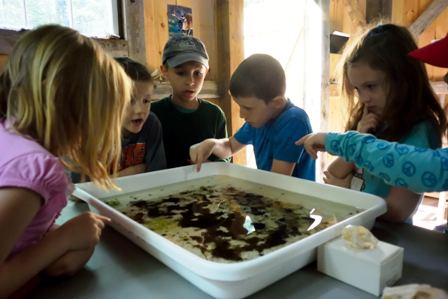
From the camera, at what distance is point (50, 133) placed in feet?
1.95

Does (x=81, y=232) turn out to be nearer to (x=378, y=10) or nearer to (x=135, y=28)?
(x=135, y=28)

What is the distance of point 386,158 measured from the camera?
0.71 m

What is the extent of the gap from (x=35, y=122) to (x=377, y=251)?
60 cm

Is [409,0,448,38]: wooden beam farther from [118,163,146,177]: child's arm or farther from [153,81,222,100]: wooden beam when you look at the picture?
[118,163,146,177]: child's arm

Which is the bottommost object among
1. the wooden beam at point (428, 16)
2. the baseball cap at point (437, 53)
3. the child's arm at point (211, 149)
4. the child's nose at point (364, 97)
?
the child's arm at point (211, 149)

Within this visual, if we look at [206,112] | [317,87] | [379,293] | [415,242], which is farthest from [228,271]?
[317,87]

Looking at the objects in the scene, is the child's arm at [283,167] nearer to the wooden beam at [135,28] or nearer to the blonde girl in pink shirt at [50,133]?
the blonde girl in pink shirt at [50,133]

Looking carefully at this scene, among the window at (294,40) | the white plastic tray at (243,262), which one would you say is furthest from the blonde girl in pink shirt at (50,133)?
the window at (294,40)

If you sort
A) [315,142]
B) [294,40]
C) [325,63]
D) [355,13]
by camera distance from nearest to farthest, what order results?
[315,142] < [325,63] < [355,13] < [294,40]

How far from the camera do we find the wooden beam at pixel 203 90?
228 cm

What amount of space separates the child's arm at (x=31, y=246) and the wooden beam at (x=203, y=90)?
165cm

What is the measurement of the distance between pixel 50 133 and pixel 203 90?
2.00 m

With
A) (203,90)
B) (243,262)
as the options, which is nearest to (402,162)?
(243,262)

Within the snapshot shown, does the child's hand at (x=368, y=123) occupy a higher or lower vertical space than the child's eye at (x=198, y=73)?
lower
